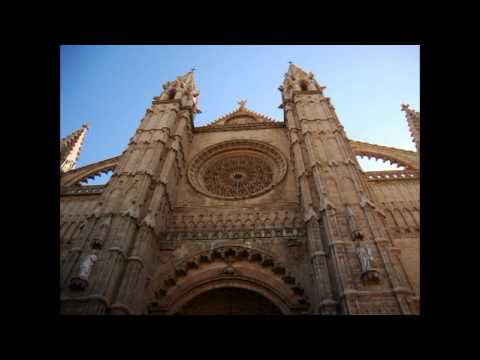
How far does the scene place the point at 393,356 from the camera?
413 cm

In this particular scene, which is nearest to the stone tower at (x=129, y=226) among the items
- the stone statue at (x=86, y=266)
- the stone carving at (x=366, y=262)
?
the stone statue at (x=86, y=266)

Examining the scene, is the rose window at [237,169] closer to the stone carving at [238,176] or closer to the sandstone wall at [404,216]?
the stone carving at [238,176]

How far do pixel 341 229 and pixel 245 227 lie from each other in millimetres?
3486

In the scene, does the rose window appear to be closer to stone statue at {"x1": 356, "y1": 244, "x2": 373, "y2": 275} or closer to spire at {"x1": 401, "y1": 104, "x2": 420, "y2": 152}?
stone statue at {"x1": 356, "y1": 244, "x2": 373, "y2": 275}

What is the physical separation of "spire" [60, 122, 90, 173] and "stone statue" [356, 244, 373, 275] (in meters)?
16.4

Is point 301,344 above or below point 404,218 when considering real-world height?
below

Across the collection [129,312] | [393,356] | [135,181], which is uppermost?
[135,181]

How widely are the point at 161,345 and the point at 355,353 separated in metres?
2.21

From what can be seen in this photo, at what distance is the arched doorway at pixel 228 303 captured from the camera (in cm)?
1144

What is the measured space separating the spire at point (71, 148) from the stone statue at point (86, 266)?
464 inches

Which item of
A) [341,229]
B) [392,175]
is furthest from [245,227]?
[392,175]

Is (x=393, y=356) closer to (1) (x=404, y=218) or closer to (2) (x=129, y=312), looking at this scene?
(2) (x=129, y=312)
